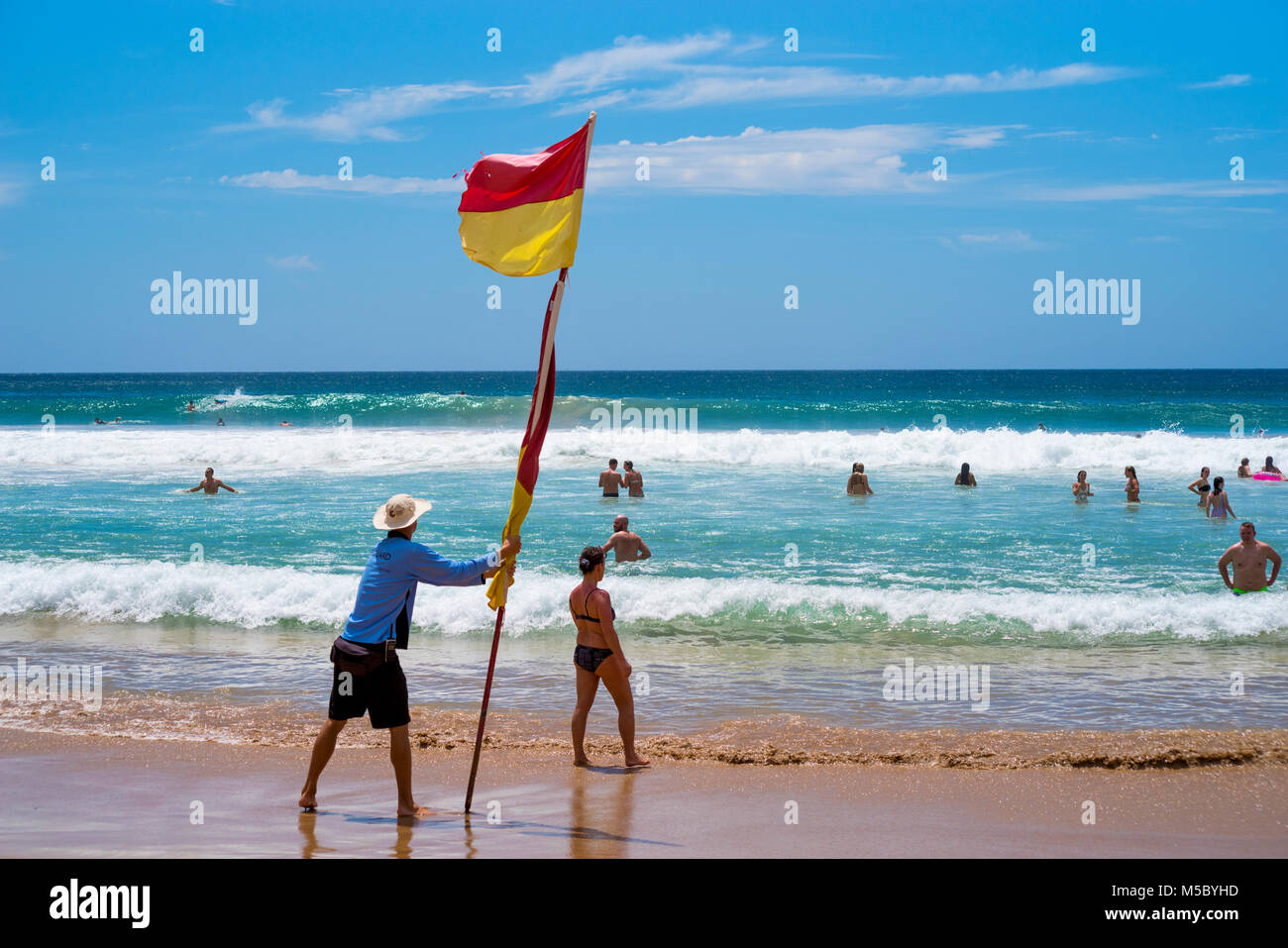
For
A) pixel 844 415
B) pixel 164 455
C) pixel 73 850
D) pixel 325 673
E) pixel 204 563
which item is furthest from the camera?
pixel 844 415

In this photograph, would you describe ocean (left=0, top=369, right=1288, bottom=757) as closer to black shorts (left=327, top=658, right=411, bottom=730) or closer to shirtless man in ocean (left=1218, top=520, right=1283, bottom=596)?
shirtless man in ocean (left=1218, top=520, right=1283, bottom=596)

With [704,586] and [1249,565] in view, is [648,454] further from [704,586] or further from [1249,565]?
[1249,565]

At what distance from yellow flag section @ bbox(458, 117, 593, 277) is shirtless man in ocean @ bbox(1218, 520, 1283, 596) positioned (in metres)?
9.34

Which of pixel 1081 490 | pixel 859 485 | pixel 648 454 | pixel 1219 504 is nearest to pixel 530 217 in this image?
pixel 1219 504

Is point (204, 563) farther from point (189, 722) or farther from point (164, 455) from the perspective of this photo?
point (164, 455)

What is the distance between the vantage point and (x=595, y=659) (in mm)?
6863

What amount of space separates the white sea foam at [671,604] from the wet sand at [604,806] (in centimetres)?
404

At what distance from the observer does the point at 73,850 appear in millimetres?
4836

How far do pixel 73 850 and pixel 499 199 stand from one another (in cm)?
389

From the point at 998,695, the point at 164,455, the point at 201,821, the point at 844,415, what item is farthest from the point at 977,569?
the point at 844,415

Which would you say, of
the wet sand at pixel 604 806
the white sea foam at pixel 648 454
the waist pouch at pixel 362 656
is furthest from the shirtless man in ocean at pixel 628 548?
the white sea foam at pixel 648 454

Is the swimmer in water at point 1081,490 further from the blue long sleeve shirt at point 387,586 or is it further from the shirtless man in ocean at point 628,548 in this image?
the blue long sleeve shirt at point 387,586

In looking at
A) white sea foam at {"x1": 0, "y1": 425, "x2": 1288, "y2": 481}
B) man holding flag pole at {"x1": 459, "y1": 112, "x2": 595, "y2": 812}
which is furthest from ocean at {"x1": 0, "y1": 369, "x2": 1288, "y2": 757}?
man holding flag pole at {"x1": 459, "y1": 112, "x2": 595, "y2": 812}

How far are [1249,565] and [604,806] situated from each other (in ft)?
29.5
